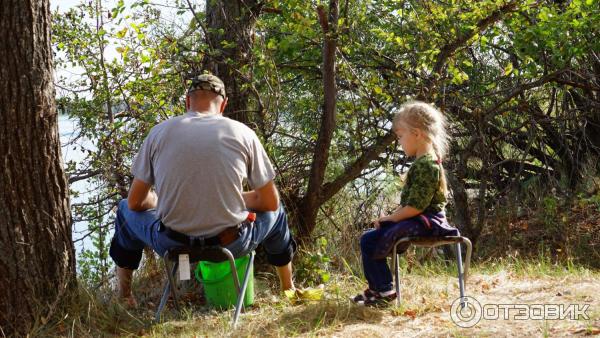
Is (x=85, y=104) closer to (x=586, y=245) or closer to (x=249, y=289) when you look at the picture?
(x=249, y=289)

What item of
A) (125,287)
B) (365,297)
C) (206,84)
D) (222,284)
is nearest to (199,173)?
(206,84)

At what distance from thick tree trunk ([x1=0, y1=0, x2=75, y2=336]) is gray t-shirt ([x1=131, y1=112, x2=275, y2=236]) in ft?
2.08

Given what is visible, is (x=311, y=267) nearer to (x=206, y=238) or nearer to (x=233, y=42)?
(x=206, y=238)

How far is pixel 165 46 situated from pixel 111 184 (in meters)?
1.22

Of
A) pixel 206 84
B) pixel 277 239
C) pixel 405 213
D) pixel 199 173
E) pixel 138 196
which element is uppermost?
pixel 206 84

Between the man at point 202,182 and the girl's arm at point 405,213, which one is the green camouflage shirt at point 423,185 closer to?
the girl's arm at point 405,213

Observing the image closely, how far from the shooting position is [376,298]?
167 inches

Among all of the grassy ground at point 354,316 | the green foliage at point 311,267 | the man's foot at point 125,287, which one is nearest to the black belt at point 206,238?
the grassy ground at point 354,316

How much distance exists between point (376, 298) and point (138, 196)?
4.66 feet

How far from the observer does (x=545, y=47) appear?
727 cm

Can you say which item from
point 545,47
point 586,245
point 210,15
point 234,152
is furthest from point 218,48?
point 586,245

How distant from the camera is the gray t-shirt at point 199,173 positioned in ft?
12.8

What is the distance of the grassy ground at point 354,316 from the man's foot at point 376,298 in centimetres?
4

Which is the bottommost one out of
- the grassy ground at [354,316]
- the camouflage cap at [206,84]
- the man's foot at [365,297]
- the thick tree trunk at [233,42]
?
the grassy ground at [354,316]
